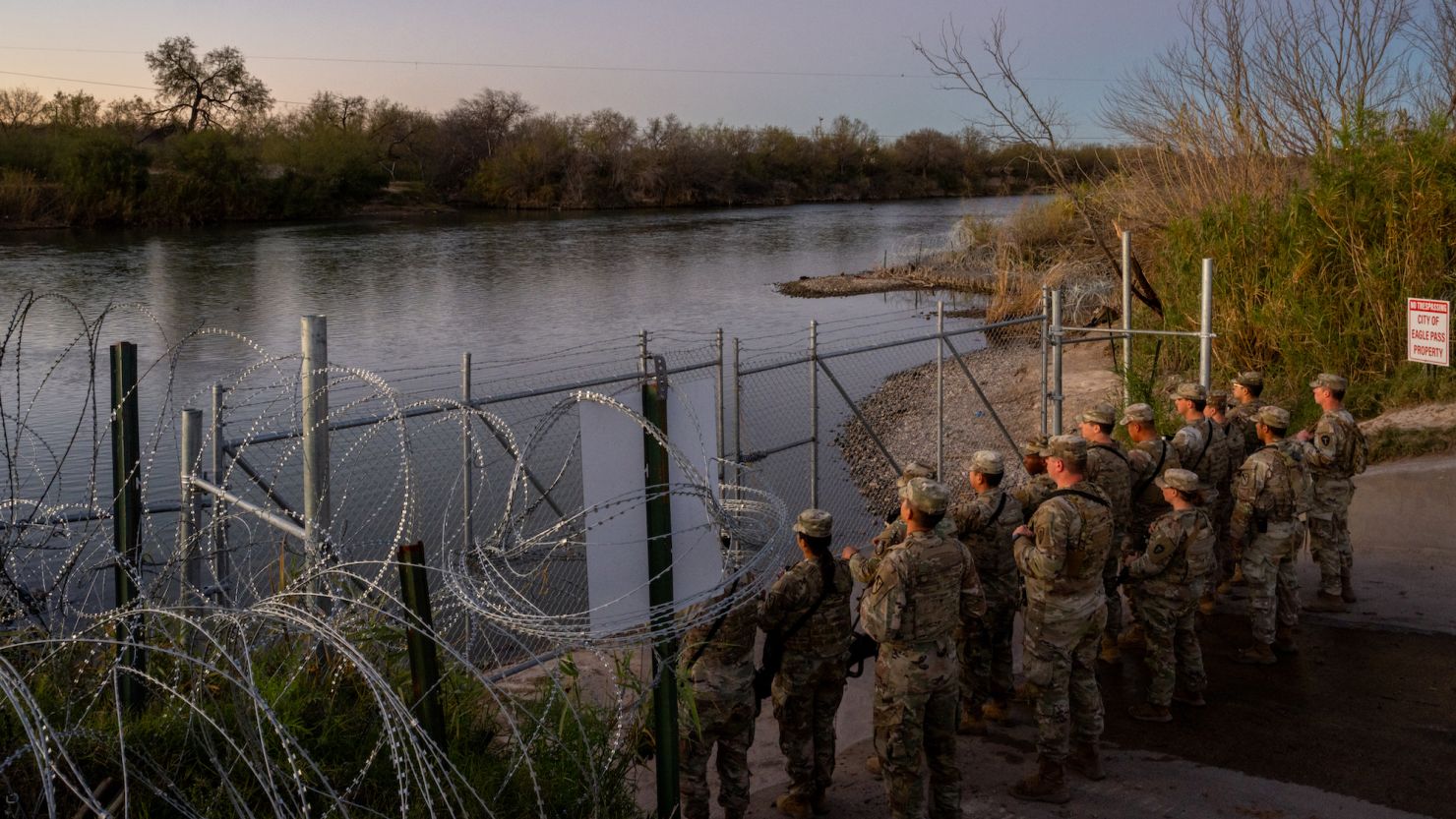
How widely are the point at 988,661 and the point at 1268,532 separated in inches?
88.9

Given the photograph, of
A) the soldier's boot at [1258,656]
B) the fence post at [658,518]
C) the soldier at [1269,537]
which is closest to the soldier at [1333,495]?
the soldier at [1269,537]

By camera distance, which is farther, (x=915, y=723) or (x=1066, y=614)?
(x=1066, y=614)

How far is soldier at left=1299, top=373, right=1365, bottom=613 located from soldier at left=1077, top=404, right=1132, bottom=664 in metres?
1.73

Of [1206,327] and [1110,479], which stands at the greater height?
[1206,327]

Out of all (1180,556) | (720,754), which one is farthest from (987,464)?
(720,754)

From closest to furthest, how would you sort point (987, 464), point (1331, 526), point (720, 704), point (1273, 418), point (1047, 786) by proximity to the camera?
point (720, 704) < point (1047, 786) < point (987, 464) < point (1273, 418) < point (1331, 526)

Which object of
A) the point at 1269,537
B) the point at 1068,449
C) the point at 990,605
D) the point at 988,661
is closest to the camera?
the point at 1068,449

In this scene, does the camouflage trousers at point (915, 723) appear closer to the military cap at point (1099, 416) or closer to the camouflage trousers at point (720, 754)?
the camouflage trousers at point (720, 754)

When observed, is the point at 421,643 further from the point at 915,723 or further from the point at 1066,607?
the point at 1066,607

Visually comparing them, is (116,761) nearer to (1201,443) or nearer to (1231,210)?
(1201,443)

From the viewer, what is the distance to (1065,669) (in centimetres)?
620

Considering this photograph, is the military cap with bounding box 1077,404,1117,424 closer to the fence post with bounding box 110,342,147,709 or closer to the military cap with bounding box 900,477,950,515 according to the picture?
the military cap with bounding box 900,477,950,515

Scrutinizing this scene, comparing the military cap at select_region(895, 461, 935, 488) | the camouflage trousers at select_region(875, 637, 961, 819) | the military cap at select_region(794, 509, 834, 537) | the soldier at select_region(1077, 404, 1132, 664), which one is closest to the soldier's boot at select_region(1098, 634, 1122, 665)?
the soldier at select_region(1077, 404, 1132, 664)

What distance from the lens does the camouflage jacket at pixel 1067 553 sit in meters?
6.14
